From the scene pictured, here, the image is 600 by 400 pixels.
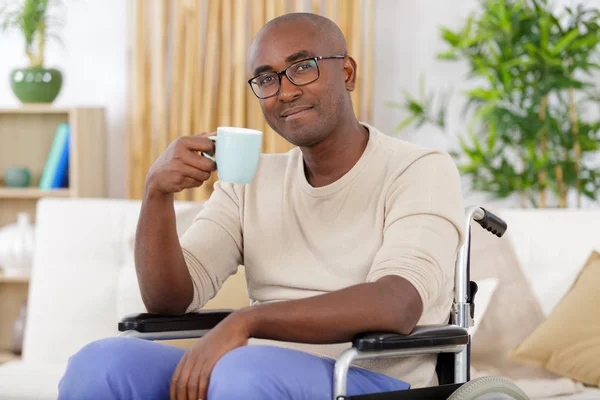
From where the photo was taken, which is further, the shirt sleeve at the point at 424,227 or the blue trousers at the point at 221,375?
the shirt sleeve at the point at 424,227

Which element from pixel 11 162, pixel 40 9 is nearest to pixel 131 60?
pixel 40 9

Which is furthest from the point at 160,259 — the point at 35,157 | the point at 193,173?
the point at 35,157

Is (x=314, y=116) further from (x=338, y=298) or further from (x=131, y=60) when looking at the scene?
(x=131, y=60)

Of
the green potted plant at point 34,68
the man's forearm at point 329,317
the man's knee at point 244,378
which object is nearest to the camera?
the man's knee at point 244,378

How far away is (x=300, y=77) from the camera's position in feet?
Answer: 5.13

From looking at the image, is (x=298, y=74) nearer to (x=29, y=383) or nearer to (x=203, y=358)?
(x=203, y=358)

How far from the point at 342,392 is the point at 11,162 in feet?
9.50

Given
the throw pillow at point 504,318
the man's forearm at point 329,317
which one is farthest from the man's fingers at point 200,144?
the throw pillow at point 504,318

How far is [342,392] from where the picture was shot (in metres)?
1.25

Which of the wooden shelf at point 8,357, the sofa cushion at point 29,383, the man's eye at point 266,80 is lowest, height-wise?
the wooden shelf at point 8,357

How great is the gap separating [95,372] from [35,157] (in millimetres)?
2655

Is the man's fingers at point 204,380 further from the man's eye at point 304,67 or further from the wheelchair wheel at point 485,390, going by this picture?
the man's eye at point 304,67

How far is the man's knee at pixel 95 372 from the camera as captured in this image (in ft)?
4.25

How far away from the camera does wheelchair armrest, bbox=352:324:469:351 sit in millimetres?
1257
